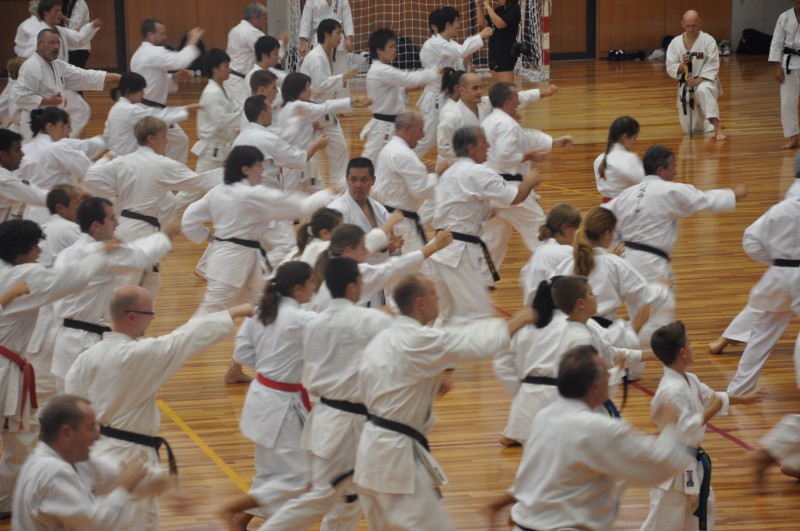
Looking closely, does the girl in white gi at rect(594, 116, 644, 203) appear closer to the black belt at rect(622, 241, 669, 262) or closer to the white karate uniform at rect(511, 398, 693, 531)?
the black belt at rect(622, 241, 669, 262)

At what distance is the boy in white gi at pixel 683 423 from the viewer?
238 inches

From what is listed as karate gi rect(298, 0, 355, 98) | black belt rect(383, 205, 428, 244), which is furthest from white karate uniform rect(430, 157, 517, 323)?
karate gi rect(298, 0, 355, 98)

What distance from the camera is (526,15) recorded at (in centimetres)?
2312

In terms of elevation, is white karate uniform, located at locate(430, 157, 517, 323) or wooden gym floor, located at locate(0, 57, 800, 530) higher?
white karate uniform, located at locate(430, 157, 517, 323)

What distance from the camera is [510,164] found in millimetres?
10156

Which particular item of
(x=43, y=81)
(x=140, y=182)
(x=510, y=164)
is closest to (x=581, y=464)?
(x=510, y=164)

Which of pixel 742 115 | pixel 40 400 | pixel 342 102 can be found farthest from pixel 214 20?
pixel 40 400

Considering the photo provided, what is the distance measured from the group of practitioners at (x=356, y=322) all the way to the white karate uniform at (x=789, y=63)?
7137 mm

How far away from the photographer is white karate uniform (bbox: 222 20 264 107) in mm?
15523

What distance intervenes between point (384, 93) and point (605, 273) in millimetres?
5880

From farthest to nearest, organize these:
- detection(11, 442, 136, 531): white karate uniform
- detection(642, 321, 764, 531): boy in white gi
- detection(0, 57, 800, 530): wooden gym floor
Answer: detection(0, 57, 800, 530): wooden gym floor → detection(642, 321, 764, 531): boy in white gi → detection(11, 442, 136, 531): white karate uniform

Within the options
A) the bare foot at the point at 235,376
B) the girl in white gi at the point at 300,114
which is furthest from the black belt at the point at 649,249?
the girl in white gi at the point at 300,114

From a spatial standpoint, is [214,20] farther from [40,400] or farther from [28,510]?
[28,510]

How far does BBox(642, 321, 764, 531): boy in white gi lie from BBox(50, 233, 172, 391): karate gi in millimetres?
3326
